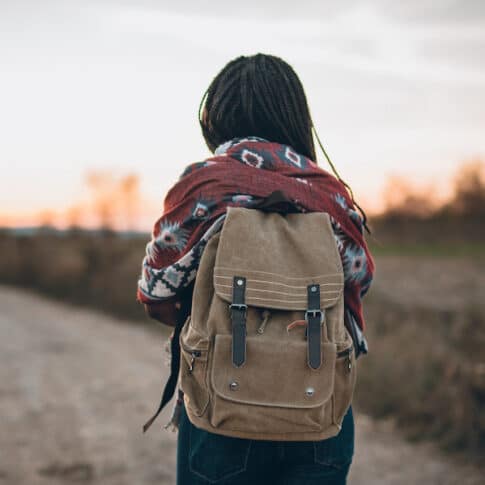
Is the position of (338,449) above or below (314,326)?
below

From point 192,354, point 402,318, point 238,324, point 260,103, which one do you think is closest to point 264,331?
point 238,324

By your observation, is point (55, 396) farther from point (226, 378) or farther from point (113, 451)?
point (226, 378)

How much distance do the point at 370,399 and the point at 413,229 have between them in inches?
1042

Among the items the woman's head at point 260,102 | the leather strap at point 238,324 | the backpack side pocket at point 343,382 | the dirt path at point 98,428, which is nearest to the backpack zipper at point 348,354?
the backpack side pocket at point 343,382

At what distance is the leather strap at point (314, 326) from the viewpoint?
1397 millimetres

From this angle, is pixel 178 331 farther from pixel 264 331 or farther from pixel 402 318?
pixel 402 318

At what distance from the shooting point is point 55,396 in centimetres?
516

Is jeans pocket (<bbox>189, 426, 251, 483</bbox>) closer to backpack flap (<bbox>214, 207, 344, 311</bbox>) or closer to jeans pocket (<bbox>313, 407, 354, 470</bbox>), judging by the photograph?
jeans pocket (<bbox>313, 407, 354, 470</bbox>)

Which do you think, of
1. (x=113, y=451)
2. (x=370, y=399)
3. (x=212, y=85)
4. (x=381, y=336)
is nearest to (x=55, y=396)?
(x=113, y=451)

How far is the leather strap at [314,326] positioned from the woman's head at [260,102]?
1.60ft

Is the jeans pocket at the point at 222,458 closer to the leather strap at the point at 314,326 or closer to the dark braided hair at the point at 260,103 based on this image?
the leather strap at the point at 314,326

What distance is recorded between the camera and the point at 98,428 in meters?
4.40

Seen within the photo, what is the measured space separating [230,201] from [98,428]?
343 cm

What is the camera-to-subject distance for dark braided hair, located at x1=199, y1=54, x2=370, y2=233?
5.36 feet
